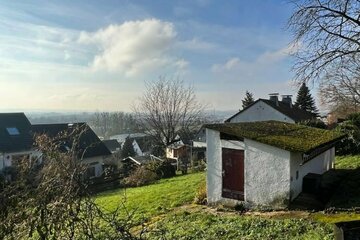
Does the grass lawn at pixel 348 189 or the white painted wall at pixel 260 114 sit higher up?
the white painted wall at pixel 260 114

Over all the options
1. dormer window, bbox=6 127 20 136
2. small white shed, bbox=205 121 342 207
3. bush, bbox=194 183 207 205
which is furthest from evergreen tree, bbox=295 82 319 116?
bush, bbox=194 183 207 205

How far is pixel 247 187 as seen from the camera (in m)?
12.2

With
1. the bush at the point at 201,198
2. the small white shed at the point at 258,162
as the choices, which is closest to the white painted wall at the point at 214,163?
the small white shed at the point at 258,162

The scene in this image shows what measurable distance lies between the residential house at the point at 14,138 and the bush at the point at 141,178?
959cm

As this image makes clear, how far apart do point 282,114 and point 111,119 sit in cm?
9290

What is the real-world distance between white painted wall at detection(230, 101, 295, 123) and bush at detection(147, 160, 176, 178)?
1486 centimetres

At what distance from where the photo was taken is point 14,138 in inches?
1291

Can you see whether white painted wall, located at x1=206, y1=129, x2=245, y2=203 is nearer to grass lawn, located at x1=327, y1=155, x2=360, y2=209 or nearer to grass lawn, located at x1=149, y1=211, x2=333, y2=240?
grass lawn, located at x1=149, y1=211, x2=333, y2=240

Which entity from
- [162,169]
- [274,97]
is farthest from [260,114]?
[162,169]

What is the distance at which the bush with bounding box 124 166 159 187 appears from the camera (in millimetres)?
24852

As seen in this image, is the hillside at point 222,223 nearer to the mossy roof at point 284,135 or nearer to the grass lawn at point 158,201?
the grass lawn at point 158,201

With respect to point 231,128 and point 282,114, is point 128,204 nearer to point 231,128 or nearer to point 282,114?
point 231,128

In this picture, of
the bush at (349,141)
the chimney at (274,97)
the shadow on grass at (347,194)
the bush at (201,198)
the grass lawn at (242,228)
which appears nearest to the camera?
the grass lawn at (242,228)

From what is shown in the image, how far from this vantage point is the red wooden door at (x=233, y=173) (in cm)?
1243
